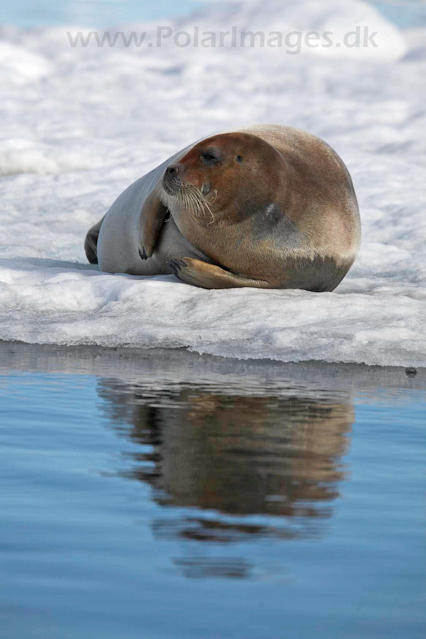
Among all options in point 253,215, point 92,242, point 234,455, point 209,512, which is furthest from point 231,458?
point 92,242

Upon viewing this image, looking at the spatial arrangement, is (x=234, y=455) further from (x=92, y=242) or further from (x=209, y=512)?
(x=92, y=242)

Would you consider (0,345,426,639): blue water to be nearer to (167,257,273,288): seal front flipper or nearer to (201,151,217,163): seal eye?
(167,257,273,288): seal front flipper

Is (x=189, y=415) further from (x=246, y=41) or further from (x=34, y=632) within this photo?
(x=246, y=41)

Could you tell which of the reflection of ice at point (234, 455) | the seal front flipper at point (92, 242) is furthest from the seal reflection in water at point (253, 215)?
the reflection of ice at point (234, 455)

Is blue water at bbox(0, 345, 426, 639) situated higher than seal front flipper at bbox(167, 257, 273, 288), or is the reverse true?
seal front flipper at bbox(167, 257, 273, 288)

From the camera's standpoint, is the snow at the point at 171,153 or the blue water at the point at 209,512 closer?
the blue water at the point at 209,512

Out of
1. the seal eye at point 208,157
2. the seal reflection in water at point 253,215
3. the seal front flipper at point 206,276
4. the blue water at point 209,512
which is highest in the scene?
the seal eye at point 208,157

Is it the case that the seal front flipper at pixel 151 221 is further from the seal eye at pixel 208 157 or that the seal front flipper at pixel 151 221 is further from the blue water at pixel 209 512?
the blue water at pixel 209 512

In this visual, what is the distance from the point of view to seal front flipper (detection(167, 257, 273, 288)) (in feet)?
19.7

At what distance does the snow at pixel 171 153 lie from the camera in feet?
16.7

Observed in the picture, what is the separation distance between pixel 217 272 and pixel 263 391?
2.15 meters

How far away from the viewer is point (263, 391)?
3.95 metres

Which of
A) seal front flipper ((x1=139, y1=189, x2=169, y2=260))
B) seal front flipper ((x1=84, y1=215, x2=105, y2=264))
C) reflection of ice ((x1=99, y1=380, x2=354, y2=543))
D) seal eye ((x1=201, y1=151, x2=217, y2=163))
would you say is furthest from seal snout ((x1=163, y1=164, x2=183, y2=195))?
seal front flipper ((x1=84, y1=215, x2=105, y2=264))

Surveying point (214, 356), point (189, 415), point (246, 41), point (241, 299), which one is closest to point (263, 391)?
point (189, 415)
